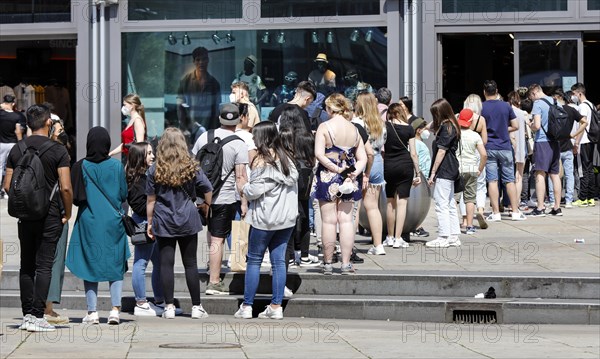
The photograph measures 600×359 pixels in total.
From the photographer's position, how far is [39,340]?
10.1m

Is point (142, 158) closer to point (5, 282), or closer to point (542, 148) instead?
point (5, 282)

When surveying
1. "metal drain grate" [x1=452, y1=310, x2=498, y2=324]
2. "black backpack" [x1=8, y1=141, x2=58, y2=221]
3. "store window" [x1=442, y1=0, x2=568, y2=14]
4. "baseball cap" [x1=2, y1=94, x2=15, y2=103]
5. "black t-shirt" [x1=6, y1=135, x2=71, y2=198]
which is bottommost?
"metal drain grate" [x1=452, y1=310, x2=498, y2=324]

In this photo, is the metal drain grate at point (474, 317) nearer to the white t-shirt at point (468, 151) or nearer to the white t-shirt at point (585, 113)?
the white t-shirt at point (468, 151)

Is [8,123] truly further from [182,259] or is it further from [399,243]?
[182,259]

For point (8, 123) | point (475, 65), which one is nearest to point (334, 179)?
point (8, 123)

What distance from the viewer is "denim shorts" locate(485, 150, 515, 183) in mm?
17094

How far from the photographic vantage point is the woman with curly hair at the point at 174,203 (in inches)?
447

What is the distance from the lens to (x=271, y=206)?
11523 mm

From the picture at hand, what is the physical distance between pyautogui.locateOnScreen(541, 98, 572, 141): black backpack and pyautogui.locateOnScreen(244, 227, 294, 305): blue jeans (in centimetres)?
746

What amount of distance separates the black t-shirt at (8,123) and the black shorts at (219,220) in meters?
10.2

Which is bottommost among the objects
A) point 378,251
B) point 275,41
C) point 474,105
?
point 378,251

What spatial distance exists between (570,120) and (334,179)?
22.4ft

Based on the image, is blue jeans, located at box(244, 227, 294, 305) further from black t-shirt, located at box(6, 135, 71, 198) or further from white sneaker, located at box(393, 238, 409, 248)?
white sneaker, located at box(393, 238, 409, 248)

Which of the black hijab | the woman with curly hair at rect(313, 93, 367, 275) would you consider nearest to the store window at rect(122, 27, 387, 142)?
the woman with curly hair at rect(313, 93, 367, 275)
